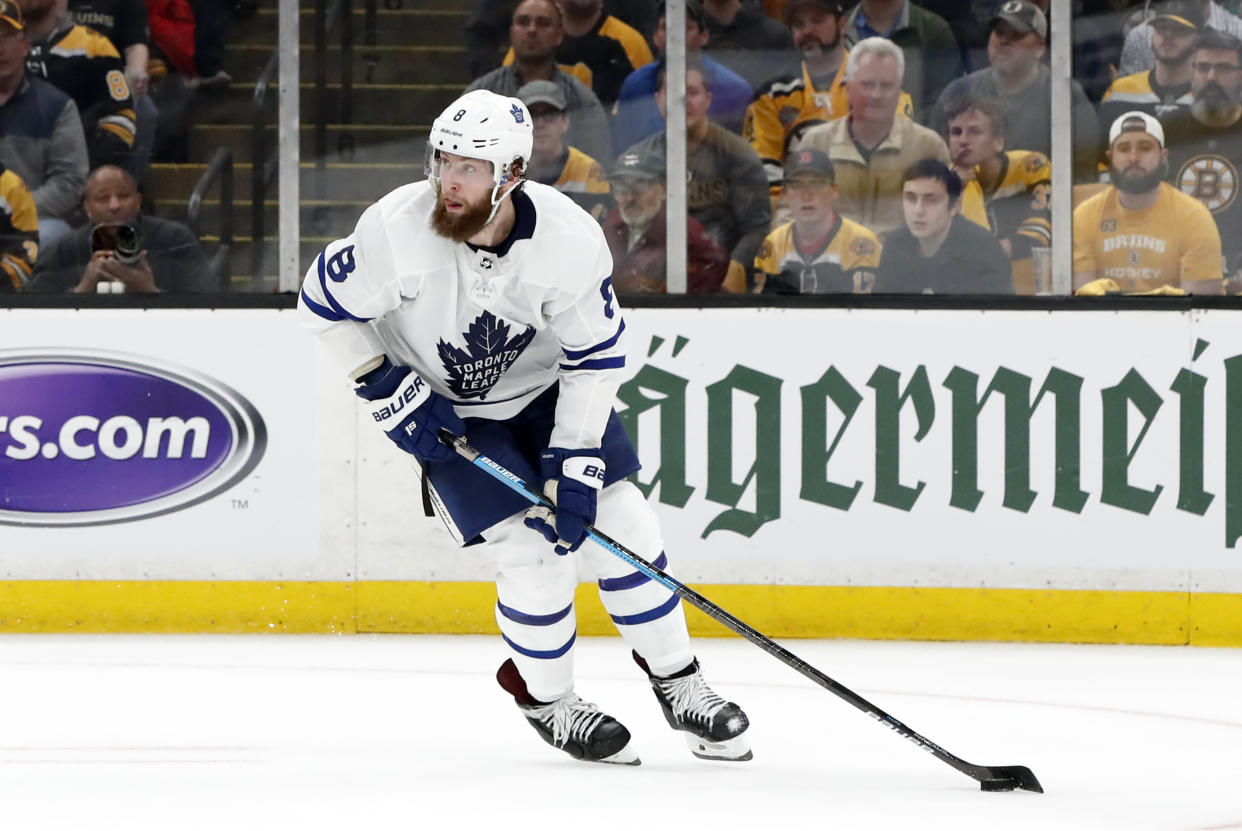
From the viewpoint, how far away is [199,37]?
5371 mm

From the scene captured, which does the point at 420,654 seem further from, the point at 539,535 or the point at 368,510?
the point at 539,535

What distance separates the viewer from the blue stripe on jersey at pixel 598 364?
130 inches

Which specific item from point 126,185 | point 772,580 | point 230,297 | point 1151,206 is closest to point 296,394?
point 230,297

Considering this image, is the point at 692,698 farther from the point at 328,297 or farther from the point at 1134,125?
the point at 1134,125

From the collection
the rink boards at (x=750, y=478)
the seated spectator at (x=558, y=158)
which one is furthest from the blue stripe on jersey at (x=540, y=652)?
the seated spectator at (x=558, y=158)

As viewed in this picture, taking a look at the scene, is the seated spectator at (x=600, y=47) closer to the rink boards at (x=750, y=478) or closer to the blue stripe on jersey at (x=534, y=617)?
the rink boards at (x=750, y=478)

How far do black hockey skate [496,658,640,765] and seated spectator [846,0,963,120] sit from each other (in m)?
2.50

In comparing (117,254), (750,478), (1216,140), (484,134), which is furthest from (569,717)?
(1216,140)

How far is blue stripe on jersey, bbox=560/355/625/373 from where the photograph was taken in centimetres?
331

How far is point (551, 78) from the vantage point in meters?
5.34

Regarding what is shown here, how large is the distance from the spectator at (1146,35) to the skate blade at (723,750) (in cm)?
265

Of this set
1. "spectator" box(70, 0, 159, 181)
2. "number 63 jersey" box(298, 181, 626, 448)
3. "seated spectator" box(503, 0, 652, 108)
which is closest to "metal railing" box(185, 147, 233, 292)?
"spectator" box(70, 0, 159, 181)

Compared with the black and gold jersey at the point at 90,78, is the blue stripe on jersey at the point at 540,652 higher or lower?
lower

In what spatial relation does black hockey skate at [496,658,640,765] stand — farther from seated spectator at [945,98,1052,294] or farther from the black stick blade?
seated spectator at [945,98,1052,294]
